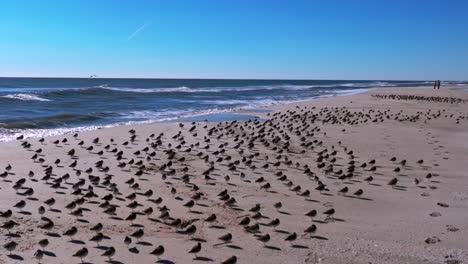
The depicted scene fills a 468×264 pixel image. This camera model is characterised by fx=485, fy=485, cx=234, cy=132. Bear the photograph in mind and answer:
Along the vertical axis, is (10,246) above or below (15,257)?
above

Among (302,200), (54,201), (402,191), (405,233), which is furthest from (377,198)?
(54,201)

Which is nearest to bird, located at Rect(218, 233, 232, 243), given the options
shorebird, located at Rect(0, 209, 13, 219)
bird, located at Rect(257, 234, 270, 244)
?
bird, located at Rect(257, 234, 270, 244)

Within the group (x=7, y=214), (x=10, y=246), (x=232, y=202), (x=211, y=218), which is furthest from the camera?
(x=232, y=202)

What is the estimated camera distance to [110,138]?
60.6 ft

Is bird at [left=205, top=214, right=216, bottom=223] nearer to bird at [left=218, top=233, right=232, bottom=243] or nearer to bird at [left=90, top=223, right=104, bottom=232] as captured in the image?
bird at [left=218, top=233, right=232, bottom=243]

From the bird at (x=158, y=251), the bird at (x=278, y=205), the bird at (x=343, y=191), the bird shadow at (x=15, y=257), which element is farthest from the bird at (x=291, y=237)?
the bird shadow at (x=15, y=257)

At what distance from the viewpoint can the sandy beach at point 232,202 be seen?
7.02m

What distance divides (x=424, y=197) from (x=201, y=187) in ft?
15.6

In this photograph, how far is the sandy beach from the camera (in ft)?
23.0

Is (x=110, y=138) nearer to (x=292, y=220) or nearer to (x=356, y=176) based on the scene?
(x=356, y=176)

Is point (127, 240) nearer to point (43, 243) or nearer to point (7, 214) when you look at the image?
point (43, 243)

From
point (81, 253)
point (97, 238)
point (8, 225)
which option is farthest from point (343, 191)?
point (8, 225)

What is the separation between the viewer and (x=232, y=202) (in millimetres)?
9391

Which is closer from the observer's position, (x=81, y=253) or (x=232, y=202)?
(x=81, y=253)
